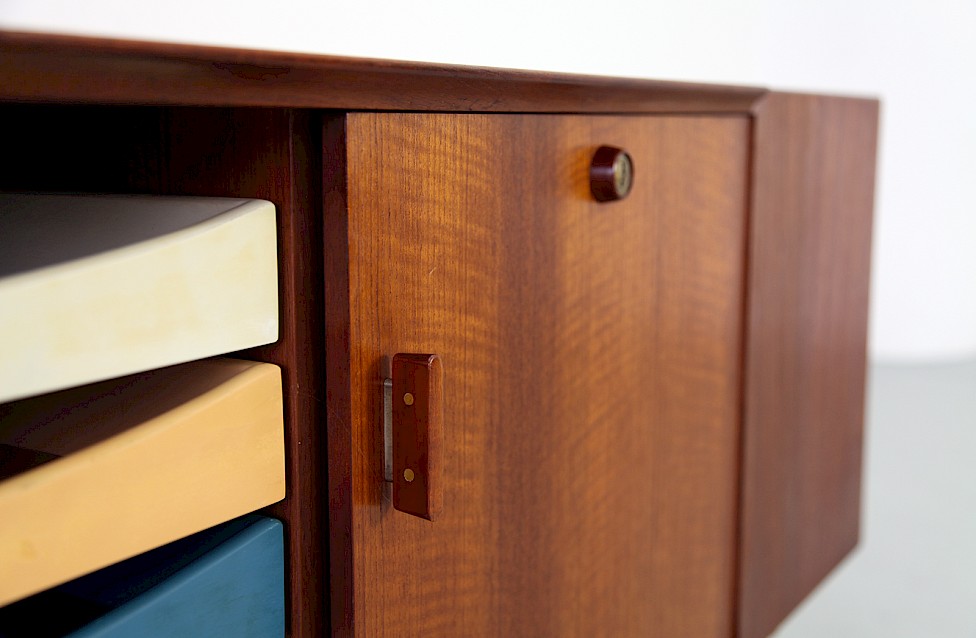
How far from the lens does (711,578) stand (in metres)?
1.23

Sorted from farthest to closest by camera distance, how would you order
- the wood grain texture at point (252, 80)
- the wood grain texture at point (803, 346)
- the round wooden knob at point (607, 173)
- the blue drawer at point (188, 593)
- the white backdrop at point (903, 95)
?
1. the white backdrop at point (903, 95)
2. the wood grain texture at point (803, 346)
3. the round wooden knob at point (607, 173)
4. the blue drawer at point (188, 593)
5. the wood grain texture at point (252, 80)

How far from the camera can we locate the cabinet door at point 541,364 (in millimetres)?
708

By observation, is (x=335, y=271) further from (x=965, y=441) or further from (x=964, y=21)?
(x=964, y=21)

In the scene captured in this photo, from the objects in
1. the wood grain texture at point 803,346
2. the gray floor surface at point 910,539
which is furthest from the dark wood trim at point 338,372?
the gray floor surface at point 910,539

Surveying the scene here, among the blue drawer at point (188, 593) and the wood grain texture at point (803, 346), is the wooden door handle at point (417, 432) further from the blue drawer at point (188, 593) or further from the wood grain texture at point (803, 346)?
the wood grain texture at point (803, 346)

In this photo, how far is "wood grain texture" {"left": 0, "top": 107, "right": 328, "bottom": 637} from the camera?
679 mm

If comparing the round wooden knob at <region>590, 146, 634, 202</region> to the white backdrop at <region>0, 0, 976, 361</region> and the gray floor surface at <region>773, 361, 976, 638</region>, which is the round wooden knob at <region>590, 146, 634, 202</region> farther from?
the white backdrop at <region>0, 0, 976, 361</region>

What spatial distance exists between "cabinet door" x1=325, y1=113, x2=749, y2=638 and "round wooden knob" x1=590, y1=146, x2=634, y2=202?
0.4 inches

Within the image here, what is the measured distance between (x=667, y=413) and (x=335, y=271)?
1.69 feet

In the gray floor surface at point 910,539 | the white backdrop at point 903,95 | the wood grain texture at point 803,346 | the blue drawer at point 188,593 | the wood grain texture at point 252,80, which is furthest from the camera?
the white backdrop at point 903,95

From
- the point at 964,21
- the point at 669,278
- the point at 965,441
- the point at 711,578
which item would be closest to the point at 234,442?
the point at 669,278

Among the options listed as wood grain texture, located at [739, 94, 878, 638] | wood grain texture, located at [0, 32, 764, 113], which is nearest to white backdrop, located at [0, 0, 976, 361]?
wood grain texture, located at [739, 94, 878, 638]

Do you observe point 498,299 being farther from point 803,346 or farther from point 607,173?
point 803,346

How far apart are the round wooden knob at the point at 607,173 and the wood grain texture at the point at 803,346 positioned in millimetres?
355
